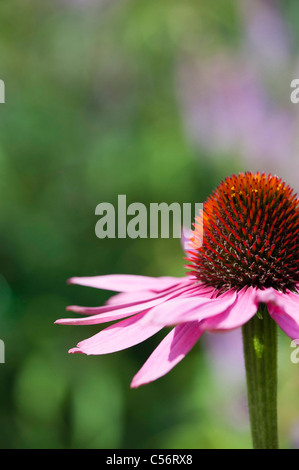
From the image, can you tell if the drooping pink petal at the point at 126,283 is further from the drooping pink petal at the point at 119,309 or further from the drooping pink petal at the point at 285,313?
the drooping pink petal at the point at 285,313

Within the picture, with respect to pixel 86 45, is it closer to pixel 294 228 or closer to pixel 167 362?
pixel 294 228

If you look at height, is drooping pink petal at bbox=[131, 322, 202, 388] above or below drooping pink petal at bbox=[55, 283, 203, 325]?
below

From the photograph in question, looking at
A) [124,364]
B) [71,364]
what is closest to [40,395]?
[71,364]

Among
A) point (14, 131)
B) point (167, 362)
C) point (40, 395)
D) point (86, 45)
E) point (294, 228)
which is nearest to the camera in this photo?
point (167, 362)

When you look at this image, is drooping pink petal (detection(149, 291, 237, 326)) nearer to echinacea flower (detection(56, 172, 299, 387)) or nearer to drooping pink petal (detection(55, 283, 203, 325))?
echinacea flower (detection(56, 172, 299, 387))

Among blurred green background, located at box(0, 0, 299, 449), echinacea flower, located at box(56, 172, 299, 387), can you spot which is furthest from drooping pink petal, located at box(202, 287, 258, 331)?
blurred green background, located at box(0, 0, 299, 449)

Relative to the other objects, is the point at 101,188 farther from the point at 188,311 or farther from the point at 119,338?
the point at 188,311
